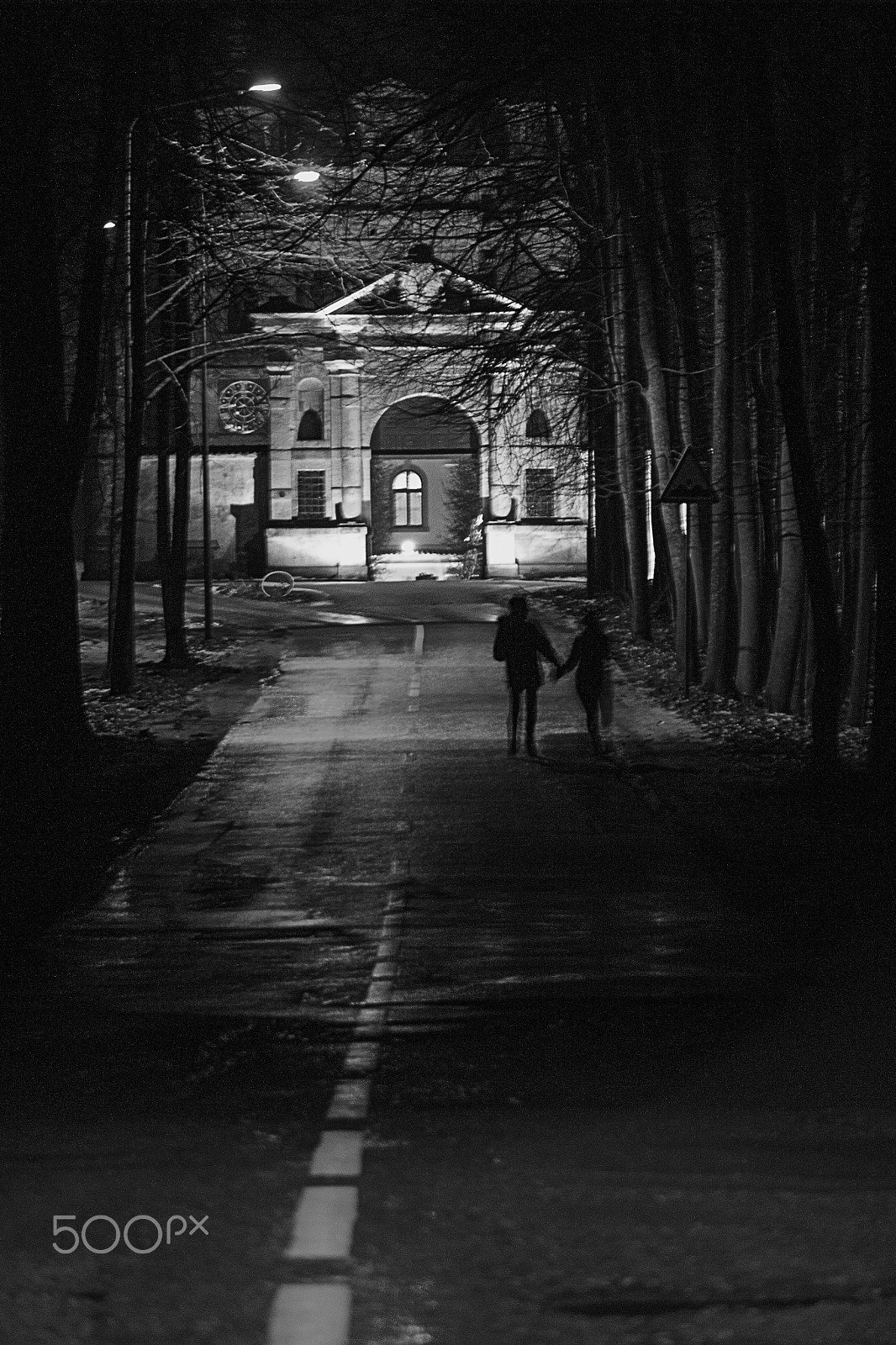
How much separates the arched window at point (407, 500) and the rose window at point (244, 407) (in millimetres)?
8058

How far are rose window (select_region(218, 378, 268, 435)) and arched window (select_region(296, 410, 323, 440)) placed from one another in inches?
51.6

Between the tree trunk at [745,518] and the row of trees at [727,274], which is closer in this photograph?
the row of trees at [727,274]

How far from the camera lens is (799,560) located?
2116cm

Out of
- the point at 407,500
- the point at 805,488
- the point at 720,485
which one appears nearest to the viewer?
the point at 805,488

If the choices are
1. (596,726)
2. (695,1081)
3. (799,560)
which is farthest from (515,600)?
(695,1081)

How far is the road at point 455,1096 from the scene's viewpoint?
4637 mm

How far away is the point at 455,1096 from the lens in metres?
6.70

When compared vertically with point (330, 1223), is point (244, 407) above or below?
above

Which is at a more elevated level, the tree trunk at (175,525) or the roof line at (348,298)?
the roof line at (348,298)

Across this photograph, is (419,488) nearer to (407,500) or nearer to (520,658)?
(407,500)

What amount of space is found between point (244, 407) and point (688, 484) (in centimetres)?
4067

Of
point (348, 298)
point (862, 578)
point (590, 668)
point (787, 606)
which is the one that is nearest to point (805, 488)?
point (590, 668)

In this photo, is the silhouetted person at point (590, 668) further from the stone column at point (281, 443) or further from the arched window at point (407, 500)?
the arched window at point (407, 500)

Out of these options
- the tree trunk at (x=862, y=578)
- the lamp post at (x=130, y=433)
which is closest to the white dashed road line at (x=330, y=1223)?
the tree trunk at (x=862, y=578)
